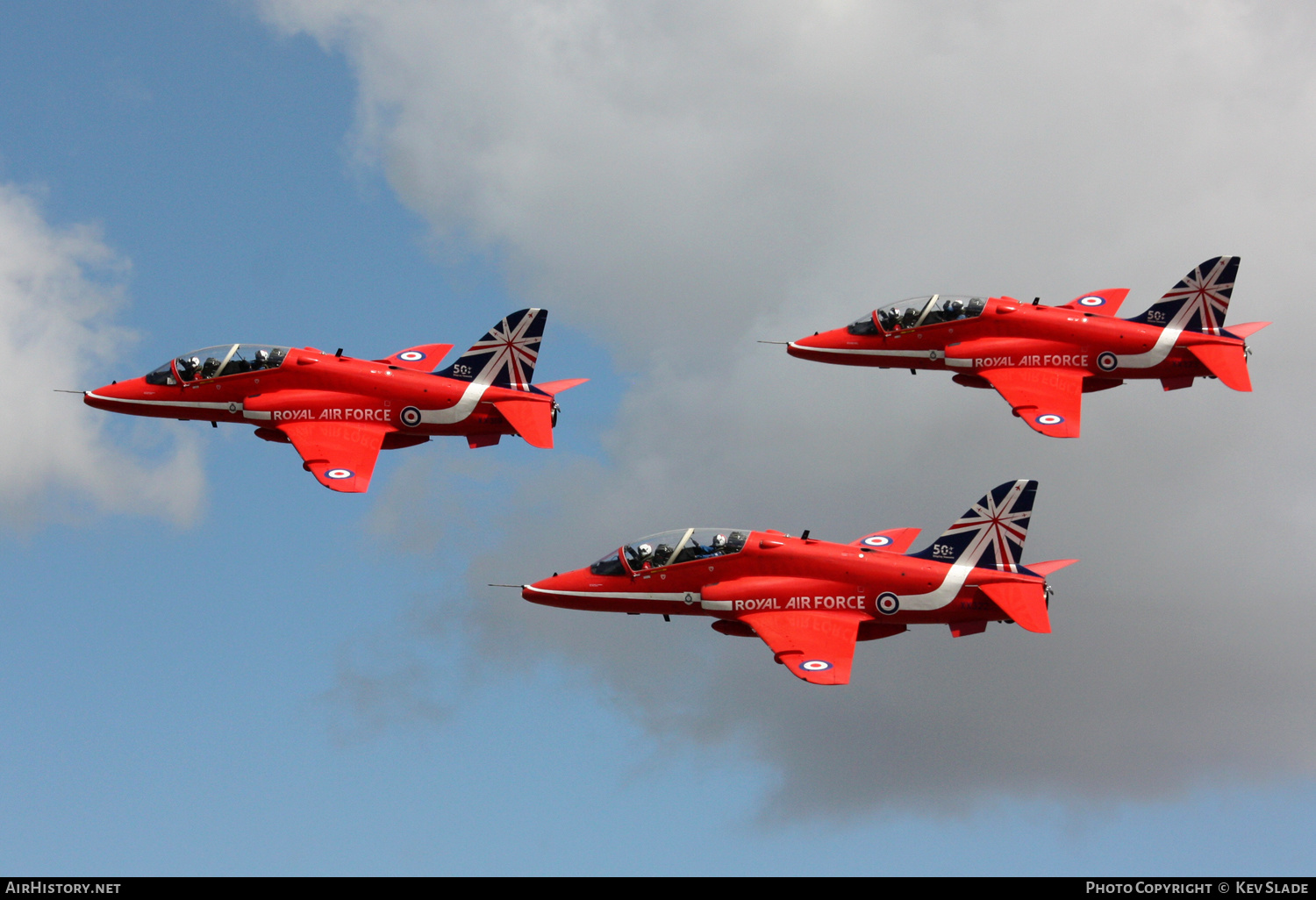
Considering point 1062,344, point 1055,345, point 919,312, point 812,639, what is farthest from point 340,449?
point 1062,344

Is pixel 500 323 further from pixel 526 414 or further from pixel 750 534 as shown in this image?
pixel 750 534

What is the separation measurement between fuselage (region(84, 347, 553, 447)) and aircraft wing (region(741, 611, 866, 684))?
12.8 metres

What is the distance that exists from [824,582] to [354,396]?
683 inches

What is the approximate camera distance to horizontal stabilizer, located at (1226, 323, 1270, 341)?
65.6m

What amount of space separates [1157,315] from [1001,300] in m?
5.24

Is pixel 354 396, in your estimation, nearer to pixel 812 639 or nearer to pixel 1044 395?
pixel 812 639

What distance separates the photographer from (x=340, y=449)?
2482 inches

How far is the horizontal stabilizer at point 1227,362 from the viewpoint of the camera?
64.6 meters

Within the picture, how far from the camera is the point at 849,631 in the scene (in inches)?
2216

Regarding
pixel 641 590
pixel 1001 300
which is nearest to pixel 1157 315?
pixel 1001 300

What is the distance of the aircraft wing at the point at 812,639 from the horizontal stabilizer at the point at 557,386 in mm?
12251

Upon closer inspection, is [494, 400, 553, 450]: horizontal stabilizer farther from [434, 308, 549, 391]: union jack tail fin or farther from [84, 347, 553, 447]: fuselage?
[434, 308, 549, 391]: union jack tail fin

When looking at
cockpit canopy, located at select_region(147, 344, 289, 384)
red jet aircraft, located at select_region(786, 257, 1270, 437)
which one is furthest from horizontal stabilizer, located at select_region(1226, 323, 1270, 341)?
cockpit canopy, located at select_region(147, 344, 289, 384)

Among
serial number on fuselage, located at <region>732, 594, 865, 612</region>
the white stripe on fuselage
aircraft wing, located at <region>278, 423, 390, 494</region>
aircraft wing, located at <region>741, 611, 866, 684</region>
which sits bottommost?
aircraft wing, located at <region>741, 611, 866, 684</region>
